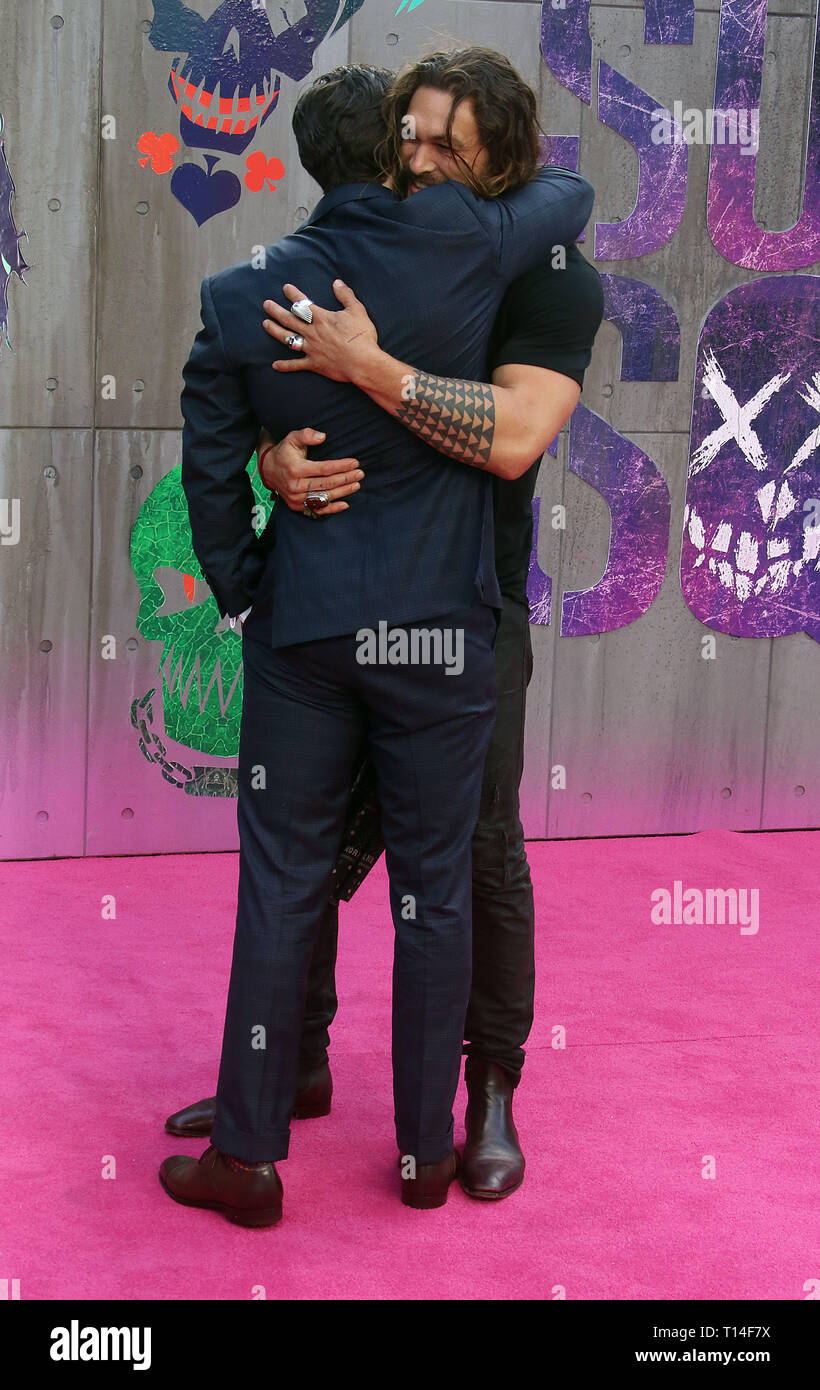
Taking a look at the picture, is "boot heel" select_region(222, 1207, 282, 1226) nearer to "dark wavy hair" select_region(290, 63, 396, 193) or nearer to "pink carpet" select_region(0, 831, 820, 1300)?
"pink carpet" select_region(0, 831, 820, 1300)

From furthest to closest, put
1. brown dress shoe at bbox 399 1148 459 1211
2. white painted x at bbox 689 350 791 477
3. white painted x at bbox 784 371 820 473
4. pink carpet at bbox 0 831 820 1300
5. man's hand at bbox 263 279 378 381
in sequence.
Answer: white painted x at bbox 784 371 820 473, white painted x at bbox 689 350 791 477, brown dress shoe at bbox 399 1148 459 1211, pink carpet at bbox 0 831 820 1300, man's hand at bbox 263 279 378 381

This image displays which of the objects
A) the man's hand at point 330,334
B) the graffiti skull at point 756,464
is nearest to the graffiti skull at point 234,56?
the graffiti skull at point 756,464

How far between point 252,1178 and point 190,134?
9.37 ft

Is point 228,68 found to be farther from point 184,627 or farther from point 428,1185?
point 428,1185

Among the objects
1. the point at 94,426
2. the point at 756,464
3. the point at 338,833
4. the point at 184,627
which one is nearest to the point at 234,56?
the point at 94,426

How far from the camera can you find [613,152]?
436cm

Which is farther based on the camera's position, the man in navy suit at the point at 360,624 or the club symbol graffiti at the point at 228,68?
the club symbol graffiti at the point at 228,68

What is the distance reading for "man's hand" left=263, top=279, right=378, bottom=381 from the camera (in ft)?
6.81

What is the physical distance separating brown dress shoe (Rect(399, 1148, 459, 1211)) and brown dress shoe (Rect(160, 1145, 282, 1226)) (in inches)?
8.3

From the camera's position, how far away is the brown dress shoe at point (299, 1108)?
2.63 meters

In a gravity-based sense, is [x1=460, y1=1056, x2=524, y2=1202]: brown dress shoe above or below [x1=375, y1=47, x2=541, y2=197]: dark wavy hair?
below

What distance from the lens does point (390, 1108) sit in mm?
2787

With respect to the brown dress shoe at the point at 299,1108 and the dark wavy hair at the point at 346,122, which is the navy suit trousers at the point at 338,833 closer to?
the brown dress shoe at the point at 299,1108

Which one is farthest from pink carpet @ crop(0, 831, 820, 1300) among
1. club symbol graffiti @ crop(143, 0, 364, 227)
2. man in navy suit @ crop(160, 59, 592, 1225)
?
club symbol graffiti @ crop(143, 0, 364, 227)
